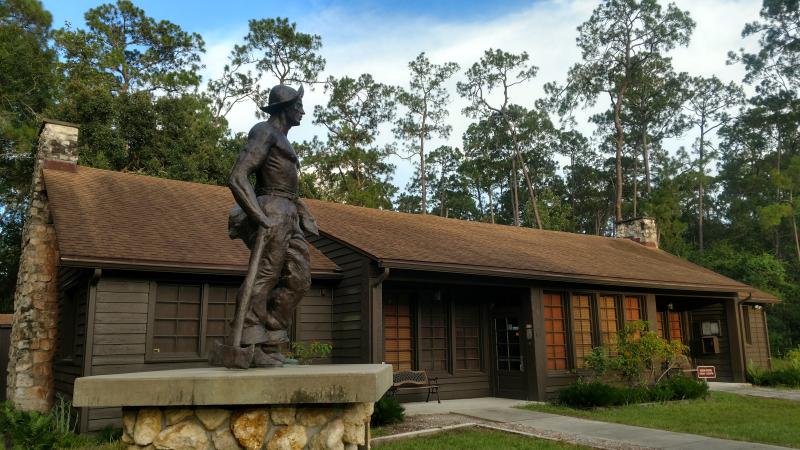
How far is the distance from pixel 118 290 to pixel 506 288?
24.8 ft

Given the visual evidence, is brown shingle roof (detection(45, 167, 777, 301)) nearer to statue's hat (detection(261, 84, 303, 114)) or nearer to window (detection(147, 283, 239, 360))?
window (detection(147, 283, 239, 360))

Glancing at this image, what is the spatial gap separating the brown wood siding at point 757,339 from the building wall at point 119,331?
17.5m

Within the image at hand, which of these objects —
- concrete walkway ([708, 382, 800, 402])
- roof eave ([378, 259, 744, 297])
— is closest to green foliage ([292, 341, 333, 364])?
roof eave ([378, 259, 744, 297])

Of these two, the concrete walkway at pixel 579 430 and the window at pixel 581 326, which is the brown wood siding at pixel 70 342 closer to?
the concrete walkway at pixel 579 430

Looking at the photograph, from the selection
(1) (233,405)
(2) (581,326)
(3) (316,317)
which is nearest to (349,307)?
(3) (316,317)

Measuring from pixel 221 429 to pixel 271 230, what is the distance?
1.54m

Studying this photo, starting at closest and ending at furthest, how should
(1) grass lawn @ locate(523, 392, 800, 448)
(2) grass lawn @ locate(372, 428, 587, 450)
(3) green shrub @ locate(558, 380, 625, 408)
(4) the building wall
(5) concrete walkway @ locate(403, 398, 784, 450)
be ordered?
(2) grass lawn @ locate(372, 428, 587, 450) → (5) concrete walkway @ locate(403, 398, 784, 450) → (1) grass lawn @ locate(523, 392, 800, 448) → (4) the building wall → (3) green shrub @ locate(558, 380, 625, 408)

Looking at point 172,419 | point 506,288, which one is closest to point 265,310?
point 172,419

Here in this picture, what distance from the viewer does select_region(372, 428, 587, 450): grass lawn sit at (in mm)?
7270

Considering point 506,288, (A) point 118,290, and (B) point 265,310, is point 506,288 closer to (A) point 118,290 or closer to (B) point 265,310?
(A) point 118,290

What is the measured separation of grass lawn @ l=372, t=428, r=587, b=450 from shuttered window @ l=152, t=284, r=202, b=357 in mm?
4142

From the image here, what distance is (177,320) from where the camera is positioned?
32.6 feet

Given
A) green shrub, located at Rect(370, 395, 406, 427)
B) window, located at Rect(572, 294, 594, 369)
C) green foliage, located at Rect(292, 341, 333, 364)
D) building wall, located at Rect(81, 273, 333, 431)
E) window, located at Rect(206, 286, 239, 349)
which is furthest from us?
window, located at Rect(572, 294, 594, 369)

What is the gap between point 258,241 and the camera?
4672mm
